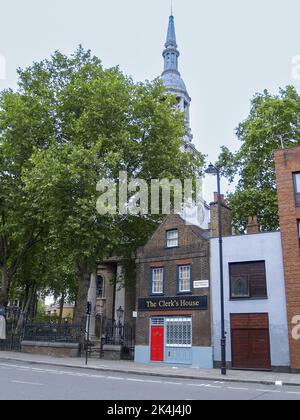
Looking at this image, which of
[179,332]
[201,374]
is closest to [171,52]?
[179,332]

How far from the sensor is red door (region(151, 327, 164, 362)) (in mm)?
24116

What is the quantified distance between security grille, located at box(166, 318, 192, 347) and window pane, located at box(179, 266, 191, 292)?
171 centimetres

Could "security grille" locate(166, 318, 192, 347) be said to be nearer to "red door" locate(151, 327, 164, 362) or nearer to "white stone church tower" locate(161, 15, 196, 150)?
"red door" locate(151, 327, 164, 362)

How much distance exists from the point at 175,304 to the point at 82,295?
7498 millimetres

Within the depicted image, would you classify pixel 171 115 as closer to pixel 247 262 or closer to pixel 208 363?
pixel 247 262

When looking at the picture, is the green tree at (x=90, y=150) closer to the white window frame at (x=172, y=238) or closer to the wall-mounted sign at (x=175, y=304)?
the white window frame at (x=172, y=238)

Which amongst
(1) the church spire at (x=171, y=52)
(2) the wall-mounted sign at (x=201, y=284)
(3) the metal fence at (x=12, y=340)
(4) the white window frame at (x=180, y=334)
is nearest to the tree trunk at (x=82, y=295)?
(3) the metal fence at (x=12, y=340)

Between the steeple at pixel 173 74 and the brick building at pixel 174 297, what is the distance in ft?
156

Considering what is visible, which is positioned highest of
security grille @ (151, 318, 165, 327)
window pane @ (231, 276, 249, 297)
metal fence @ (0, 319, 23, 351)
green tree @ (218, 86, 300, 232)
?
green tree @ (218, 86, 300, 232)

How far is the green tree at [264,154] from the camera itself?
33.3 metres

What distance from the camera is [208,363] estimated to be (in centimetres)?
2230

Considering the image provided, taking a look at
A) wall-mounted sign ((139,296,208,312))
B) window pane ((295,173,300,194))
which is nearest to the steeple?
wall-mounted sign ((139,296,208,312))
